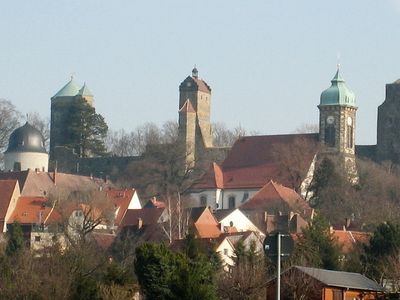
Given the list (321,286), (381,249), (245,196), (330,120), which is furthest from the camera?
(330,120)

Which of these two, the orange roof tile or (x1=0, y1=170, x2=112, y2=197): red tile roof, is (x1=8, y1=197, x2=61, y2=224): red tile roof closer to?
the orange roof tile

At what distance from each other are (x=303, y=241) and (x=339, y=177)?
40643mm

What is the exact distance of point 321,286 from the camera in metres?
53.0

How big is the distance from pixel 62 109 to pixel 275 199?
4749 centimetres

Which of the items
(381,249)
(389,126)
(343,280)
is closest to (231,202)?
(389,126)

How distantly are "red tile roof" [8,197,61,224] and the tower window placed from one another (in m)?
27.1

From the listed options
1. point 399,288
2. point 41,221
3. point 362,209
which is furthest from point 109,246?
point 399,288

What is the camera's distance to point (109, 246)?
7875 cm

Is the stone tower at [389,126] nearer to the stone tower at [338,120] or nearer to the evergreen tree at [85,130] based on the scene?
the stone tower at [338,120]

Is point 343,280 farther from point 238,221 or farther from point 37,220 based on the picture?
point 37,220

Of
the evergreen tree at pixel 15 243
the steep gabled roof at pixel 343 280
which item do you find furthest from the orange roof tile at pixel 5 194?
the steep gabled roof at pixel 343 280

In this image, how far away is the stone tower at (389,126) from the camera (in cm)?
12469

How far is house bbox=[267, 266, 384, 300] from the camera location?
2067 inches

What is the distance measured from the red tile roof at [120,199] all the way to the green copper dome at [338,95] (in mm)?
23445
